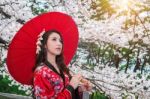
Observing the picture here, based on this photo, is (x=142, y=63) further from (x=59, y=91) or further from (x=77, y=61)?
(x=59, y=91)

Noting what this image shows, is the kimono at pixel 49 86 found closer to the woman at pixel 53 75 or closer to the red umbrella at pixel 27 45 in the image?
the woman at pixel 53 75

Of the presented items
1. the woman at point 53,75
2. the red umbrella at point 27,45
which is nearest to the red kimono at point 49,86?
the woman at point 53,75

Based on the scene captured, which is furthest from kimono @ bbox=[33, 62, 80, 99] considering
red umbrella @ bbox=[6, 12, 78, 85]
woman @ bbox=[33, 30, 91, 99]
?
red umbrella @ bbox=[6, 12, 78, 85]

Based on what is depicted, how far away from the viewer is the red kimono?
5.63 feet

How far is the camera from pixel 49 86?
1727mm

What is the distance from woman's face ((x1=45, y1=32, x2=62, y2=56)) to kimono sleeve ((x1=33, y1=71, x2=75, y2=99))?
137 mm

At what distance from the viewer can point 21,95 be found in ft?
11.4

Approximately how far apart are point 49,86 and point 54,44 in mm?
199

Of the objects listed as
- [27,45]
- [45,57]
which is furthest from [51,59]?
[27,45]

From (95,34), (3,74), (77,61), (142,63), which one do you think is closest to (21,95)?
(3,74)

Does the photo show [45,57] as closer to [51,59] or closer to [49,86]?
[51,59]

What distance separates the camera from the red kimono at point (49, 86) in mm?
1717

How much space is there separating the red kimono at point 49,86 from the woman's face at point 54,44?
95 mm

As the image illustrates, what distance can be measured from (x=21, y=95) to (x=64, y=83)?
1.76 m
